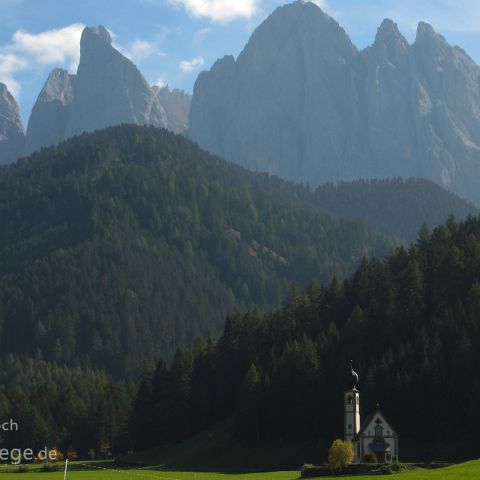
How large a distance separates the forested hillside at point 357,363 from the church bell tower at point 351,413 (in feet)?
15.9

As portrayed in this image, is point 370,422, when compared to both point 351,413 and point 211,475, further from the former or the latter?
point 211,475

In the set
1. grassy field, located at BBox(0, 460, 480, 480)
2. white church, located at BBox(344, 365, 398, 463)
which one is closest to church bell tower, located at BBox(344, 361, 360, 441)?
white church, located at BBox(344, 365, 398, 463)

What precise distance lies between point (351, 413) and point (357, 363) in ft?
54.6

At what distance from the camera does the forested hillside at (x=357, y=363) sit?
124m

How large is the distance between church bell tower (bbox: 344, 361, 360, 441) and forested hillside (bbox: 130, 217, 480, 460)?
4839 mm

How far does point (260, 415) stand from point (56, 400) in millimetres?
57608

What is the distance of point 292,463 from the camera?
118 meters

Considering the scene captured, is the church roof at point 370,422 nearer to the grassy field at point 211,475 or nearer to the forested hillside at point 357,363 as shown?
the forested hillside at point 357,363

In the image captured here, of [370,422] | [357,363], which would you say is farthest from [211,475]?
[357,363]

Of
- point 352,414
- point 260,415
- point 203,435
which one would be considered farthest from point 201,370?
point 352,414

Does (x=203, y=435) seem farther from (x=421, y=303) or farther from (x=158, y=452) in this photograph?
(x=421, y=303)

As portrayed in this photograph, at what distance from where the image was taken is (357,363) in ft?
447

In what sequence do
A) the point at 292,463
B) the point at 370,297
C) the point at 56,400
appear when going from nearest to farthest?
the point at 292,463 < the point at 370,297 < the point at 56,400

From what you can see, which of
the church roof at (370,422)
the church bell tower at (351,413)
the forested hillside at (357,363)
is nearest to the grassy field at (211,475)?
the church roof at (370,422)
